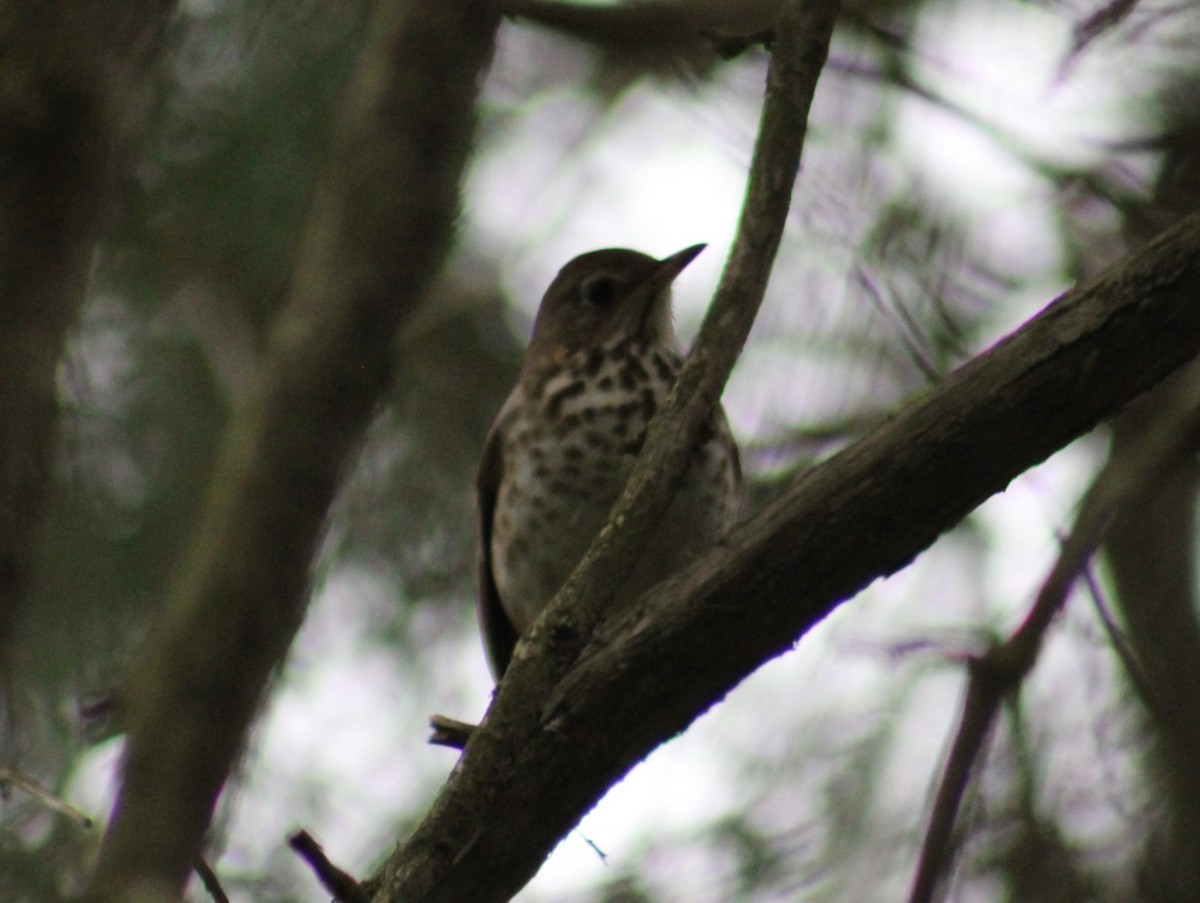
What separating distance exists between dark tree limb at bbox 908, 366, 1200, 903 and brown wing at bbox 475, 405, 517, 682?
1.59 meters

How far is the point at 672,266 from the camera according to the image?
4.51 metres

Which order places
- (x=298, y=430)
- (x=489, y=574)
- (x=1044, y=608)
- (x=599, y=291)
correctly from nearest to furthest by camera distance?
(x=298, y=430) < (x=1044, y=608) < (x=489, y=574) < (x=599, y=291)

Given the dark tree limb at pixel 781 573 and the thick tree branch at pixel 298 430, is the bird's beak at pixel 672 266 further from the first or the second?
the dark tree limb at pixel 781 573

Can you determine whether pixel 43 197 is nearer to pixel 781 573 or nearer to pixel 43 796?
pixel 43 796

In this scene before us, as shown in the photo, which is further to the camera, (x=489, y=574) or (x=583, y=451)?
(x=489, y=574)

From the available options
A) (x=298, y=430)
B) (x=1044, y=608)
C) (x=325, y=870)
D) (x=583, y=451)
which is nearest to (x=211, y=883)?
(x=325, y=870)

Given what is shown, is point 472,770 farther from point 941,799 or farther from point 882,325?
point 882,325

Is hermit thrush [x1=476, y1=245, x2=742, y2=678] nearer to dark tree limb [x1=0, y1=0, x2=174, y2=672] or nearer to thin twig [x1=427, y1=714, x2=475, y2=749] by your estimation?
thin twig [x1=427, y1=714, x2=475, y2=749]

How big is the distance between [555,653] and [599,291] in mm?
2329

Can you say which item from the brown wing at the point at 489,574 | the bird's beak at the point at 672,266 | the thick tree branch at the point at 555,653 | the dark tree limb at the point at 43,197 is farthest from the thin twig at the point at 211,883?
the bird's beak at the point at 672,266

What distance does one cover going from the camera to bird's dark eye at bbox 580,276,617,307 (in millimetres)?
4629

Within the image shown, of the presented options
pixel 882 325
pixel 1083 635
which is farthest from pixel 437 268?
pixel 1083 635

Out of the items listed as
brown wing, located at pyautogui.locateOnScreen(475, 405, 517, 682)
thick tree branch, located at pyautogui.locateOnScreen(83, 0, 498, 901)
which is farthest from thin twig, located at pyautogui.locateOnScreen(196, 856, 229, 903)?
brown wing, located at pyautogui.locateOnScreen(475, 405, 517, 682)

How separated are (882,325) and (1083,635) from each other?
1020 millimetres
